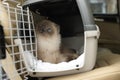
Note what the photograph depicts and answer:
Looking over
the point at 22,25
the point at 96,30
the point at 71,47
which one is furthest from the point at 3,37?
the point at 71,47

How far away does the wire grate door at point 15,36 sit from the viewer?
105 centimetres

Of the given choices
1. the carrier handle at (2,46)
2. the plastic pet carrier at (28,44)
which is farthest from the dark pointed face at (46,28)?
the carrier handle at (2,46)

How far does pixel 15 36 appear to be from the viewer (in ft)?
3.76

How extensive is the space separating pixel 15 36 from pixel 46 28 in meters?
0.25

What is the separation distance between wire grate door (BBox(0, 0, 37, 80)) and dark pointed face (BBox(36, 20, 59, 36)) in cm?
4

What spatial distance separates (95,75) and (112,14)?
3.33 ft

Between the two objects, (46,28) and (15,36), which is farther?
(46,28)

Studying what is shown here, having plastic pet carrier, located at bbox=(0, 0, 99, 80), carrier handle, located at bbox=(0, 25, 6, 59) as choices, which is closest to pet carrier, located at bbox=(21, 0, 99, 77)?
plastic pet carrier, located at bbox=(0, 0, 99, 80)

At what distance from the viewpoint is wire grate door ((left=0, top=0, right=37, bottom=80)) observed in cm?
105

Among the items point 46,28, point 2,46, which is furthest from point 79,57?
point 2,46

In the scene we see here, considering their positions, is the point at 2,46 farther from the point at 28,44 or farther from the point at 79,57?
the point at 79,57

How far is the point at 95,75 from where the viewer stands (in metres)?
1.16

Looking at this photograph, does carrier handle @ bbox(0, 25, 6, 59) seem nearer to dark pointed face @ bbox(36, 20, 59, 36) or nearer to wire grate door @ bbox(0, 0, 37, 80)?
wire grate door @ bbox(0, 0, 37, 80)

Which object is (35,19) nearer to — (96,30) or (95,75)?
(96,30)
